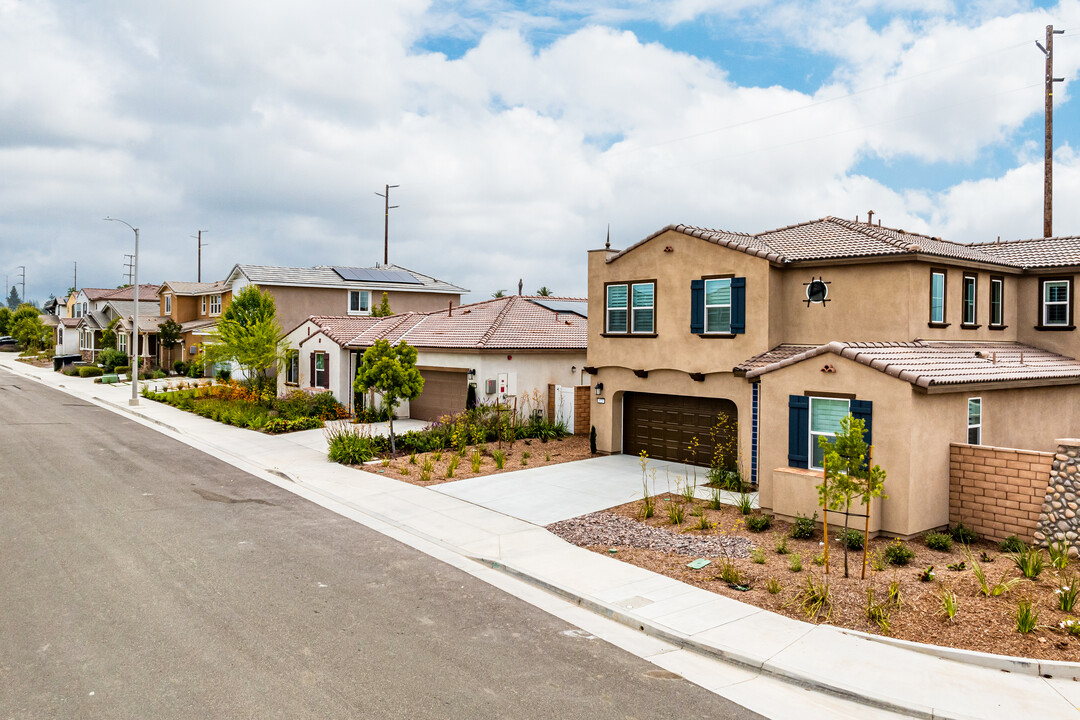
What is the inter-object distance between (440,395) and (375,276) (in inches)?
882

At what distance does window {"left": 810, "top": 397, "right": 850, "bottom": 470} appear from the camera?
13.9 meters

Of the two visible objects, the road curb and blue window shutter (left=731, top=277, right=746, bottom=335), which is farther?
blue window shutter (left=731, top=277, right=746, bottom=335)

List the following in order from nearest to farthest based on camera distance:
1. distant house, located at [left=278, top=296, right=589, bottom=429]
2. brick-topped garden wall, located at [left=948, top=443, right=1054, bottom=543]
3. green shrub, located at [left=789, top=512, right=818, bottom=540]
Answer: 1. brick-topped garden wall, located at [left=948, top=443, right=1054, bottom=543]
2. green shrub, located at [left=789, top=512, right=818, bottom=540]
3. distant house, located at [left=278, top=296, right=589, bottom=429]

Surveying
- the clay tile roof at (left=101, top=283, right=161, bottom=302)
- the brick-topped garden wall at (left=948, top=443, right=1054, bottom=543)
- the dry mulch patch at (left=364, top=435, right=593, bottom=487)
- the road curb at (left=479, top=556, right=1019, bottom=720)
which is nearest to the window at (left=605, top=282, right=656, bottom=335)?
the dry mulch patch at (left=364, top=435, right=593, bottom=487)

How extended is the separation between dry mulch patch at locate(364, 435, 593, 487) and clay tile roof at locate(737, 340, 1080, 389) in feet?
20.5

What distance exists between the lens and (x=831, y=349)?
1384 cm

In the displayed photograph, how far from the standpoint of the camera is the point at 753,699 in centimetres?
729

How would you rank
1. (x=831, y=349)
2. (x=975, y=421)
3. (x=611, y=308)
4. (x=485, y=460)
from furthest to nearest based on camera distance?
(x=611, y=308) < (x=485, y=460) < (x=975, y=421) < (x=831, y=349)

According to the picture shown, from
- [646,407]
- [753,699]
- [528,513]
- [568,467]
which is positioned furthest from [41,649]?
[646,407]

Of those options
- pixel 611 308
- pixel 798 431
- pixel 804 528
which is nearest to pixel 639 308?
pixel 611 308

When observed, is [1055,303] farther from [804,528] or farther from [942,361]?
[804,528]

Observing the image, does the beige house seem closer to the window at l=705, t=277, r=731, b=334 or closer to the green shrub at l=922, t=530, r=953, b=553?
the window at l=705, t=277, r=731, b=334

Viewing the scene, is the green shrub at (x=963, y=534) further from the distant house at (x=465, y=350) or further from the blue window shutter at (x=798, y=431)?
the distant house at (x=465, y=350)

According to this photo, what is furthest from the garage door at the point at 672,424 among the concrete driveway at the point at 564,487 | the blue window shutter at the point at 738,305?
the blue window shutter at the point at 738,305
